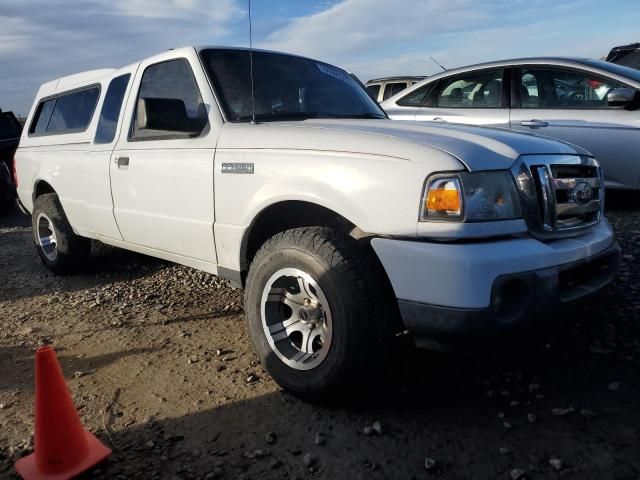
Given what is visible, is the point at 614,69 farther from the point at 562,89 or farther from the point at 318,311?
the point at 318,311

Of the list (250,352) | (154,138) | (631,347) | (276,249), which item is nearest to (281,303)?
(276,249)

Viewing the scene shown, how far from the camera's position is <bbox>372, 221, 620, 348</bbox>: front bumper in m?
2.17

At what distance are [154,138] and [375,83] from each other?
9.40 m

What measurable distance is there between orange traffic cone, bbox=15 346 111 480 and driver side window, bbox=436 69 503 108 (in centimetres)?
522

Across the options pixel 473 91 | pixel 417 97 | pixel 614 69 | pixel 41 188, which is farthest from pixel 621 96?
pixel 41 188

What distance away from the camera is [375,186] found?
2.40 metres

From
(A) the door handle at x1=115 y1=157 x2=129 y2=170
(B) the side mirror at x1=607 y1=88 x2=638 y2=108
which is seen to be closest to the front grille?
(A) the door handle at x1=115 y1=157 x2=129 y2=170

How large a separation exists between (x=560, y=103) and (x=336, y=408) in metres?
4.46

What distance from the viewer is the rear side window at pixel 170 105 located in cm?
327

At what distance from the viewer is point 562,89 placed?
5.69 m

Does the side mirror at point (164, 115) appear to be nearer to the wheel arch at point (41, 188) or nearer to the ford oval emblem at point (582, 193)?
the ford oval emblem at point (582, 193)

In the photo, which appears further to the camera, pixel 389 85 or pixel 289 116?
pixel 389 85

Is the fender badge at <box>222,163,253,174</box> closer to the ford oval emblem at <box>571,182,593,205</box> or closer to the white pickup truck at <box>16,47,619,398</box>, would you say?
the white pickup truck at <box>16,47,619,398</box>

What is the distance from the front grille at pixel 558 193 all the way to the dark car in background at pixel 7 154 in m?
8.79
